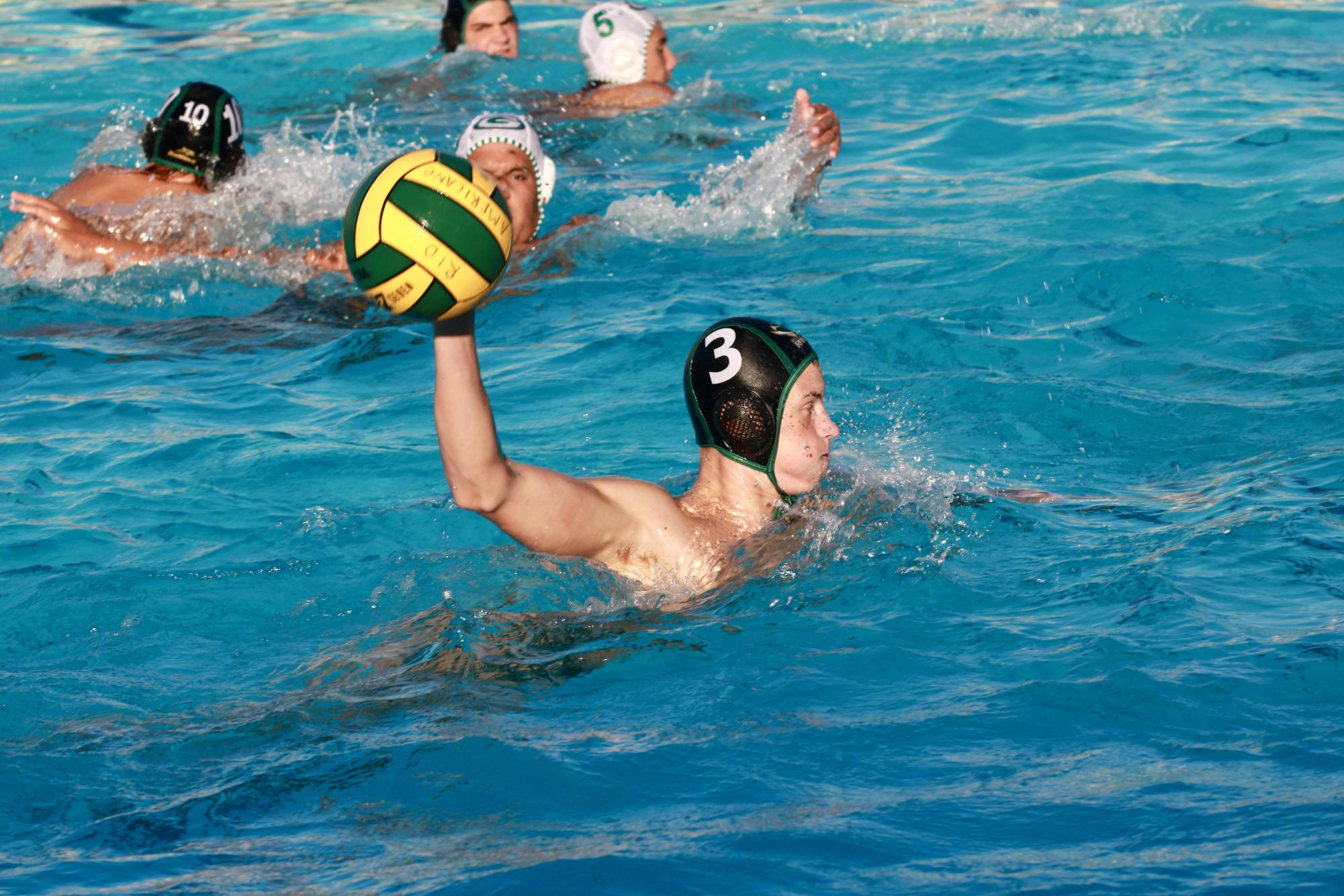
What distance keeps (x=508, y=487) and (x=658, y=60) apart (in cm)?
923

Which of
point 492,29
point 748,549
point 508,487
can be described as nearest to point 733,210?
point 748,549

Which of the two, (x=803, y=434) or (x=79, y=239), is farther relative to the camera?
(x=79, y=239)

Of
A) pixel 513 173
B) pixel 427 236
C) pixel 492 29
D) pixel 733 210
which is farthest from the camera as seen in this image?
pixel 492 29

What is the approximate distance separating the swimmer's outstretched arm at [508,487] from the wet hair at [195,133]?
532 centimetres

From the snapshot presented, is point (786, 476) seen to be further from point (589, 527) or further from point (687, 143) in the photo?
point (687, 143)

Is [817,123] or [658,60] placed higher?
[658,60]

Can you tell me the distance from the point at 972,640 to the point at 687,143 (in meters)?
7.69

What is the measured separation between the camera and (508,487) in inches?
135

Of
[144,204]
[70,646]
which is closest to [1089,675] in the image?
[70,646]

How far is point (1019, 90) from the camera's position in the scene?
41.1 feet

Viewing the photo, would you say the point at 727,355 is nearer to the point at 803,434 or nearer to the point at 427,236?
the point at 803,434

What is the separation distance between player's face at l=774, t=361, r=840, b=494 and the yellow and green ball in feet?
4.41

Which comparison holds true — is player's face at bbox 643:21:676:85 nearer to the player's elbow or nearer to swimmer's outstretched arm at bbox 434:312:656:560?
swimmer's outstretched arm at bbox 434:312:656:560

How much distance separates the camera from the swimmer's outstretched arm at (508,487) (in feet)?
10.6
